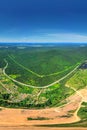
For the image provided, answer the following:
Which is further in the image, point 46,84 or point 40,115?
point 46,84

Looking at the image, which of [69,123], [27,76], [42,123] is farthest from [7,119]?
[27,76]

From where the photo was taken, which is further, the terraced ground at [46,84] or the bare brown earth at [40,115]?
the terraced ground at [46,84]

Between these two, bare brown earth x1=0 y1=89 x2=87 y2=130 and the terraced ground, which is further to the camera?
the terraced ground

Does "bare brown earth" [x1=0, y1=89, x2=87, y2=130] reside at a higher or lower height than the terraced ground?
lower

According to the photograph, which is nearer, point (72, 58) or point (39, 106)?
point (39, 106)

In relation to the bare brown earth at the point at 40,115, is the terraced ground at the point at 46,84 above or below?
above

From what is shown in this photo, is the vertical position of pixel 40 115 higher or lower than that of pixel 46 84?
lower

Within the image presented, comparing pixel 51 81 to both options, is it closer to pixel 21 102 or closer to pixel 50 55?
pixel 21 102
